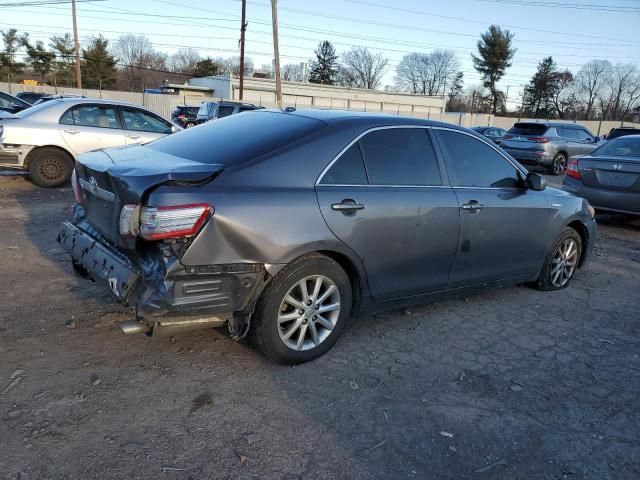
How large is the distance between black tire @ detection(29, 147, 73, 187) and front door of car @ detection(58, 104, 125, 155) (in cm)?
26

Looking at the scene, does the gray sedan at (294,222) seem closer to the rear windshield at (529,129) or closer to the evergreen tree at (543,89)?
the rear windshield at (529,129)

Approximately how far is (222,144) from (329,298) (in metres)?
1.29

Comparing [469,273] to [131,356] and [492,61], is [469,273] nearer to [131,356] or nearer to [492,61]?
[131,356]

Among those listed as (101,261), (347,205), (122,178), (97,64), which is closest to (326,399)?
(347,205)

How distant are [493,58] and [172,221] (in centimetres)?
7932

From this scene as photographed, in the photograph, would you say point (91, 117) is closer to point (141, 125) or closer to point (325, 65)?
point (141, 125)

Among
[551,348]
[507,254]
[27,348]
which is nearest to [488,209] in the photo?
[507,254]

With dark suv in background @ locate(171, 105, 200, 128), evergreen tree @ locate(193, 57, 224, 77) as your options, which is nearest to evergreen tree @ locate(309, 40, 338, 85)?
evergreen tree @ locate(193, 57, 224, 77)

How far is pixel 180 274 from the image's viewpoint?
2.80 metres

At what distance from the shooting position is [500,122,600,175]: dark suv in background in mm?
15688

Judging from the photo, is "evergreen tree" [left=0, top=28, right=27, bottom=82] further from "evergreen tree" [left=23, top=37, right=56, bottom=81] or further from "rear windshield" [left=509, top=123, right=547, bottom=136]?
"rear windshield" [left=509, top=123, right=547, bottom=136]

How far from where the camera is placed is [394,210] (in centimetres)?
361

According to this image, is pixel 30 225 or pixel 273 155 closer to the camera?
pixel 273 155

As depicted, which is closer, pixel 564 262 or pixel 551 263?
pixel 551 263
